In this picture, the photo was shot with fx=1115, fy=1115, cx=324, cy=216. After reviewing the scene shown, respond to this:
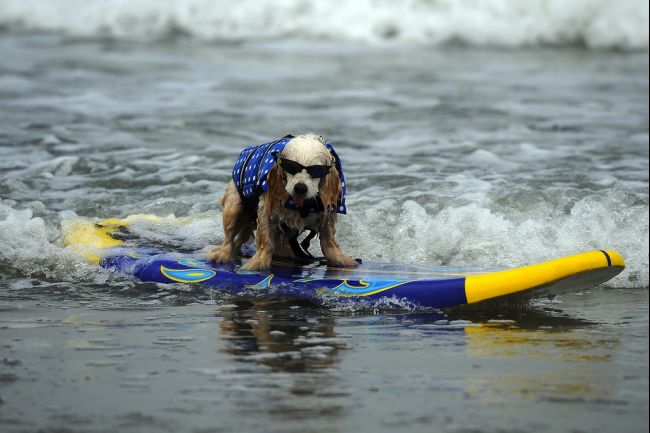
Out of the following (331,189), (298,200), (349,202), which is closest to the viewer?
(298,200)

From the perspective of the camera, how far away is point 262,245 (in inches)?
276

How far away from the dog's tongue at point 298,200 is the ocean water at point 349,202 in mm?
584

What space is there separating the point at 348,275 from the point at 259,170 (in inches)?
33.1

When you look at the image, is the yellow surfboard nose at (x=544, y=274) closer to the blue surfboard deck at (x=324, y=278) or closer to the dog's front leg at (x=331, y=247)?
the blue surfboard deck at (x=324, y=278)

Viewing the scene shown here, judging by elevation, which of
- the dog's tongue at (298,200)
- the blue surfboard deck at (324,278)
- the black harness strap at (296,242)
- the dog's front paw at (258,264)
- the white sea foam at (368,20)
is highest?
the white sea foam at (368,20)

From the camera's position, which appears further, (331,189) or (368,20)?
(368,20)

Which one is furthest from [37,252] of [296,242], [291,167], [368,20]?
[368,20]

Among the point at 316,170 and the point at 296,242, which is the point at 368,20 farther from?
the point at 316,170

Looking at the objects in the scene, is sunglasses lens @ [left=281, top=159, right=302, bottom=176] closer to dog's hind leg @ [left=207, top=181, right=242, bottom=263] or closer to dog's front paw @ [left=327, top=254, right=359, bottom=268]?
dog's front paw @ [left=327, top=254, right=359, bottom=268]

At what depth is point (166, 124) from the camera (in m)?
13.0

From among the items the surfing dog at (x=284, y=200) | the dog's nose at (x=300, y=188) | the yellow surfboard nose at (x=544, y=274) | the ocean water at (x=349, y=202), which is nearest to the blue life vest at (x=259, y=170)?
the surfing dog at (x=284, y=200)

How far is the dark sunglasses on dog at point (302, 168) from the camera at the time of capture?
6.41 m

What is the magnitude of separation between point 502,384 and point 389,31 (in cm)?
1679

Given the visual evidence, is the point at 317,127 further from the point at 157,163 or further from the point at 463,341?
the point at 463,341
